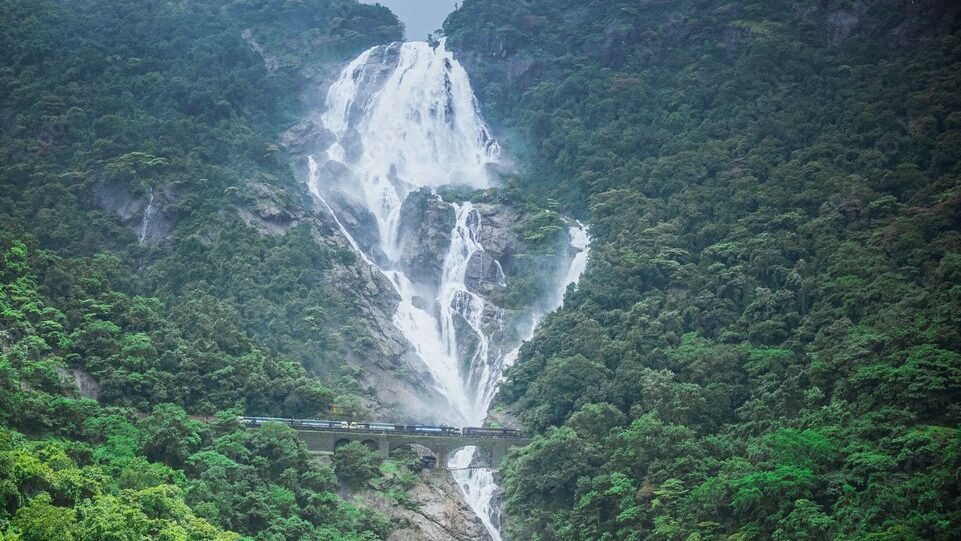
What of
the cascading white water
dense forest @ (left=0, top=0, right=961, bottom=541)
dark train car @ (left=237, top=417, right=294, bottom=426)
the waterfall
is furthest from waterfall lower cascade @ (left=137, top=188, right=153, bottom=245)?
the cascading white water

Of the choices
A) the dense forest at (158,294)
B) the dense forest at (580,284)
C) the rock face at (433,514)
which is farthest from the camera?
the rock face at (433,514)

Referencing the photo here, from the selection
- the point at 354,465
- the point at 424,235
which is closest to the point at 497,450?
the point at 354,465

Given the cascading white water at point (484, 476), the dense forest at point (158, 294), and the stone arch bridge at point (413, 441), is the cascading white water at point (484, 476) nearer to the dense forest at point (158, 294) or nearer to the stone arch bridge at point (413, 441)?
the stone arch bridge at point (413, 441)

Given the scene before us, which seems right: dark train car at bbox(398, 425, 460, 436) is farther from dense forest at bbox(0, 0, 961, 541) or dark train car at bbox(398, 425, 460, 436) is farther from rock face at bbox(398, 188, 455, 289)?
rock face at bbox(398, 188, 455, 289)

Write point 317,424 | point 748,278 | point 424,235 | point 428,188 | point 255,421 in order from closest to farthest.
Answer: point 255,421
point 317,424
point 748,278
point 424,235
point 428,188

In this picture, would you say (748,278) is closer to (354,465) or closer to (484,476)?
(484,476)

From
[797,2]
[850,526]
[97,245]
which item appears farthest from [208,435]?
[797,2]

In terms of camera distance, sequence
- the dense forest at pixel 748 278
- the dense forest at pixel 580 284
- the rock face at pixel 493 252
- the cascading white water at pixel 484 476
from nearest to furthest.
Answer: the dense forest at pixel 580 284 < the dense forest at pixel 748 278 < the cascading white water at pixel 484 476 < the rock face at pixel 493 252

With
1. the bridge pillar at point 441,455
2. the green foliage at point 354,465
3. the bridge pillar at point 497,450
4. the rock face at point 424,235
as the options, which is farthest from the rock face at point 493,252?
the green foliage at point 354,465
